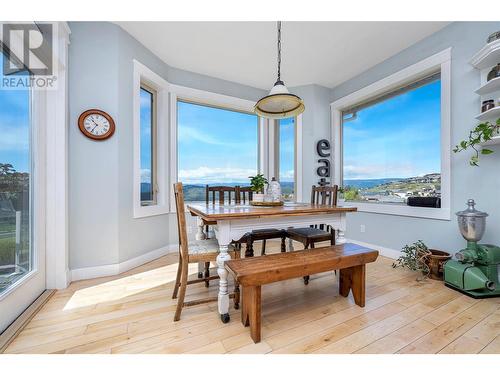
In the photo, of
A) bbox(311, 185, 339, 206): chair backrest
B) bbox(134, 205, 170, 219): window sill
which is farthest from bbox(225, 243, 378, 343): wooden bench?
bbox(134, 205, 170, 219): window sill

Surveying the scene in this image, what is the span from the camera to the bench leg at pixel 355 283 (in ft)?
5.92

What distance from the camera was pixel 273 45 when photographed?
9.36 feet

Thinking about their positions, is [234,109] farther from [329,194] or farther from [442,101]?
[442,101]

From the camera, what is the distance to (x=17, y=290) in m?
1.65

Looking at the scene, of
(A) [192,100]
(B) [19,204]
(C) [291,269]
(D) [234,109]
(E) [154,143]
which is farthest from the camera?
(D) [234,109]

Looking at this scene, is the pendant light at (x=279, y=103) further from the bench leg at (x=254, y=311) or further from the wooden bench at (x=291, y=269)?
the bench leg at (x=254, y=311)

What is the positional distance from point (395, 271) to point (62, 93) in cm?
400

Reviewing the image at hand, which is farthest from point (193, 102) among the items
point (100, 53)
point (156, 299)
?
point (156, 299)

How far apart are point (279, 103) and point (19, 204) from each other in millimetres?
2431

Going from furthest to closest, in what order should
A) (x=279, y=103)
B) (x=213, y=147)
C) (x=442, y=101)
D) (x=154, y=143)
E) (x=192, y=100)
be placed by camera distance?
(x=213, y=147), (x=192, y=100), (x=154, y=143), (x=442, y=101), (x=279, y=103)

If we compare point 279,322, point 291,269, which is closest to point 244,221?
point 291,269

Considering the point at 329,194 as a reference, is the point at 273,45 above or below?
above

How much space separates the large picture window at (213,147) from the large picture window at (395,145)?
1753mm

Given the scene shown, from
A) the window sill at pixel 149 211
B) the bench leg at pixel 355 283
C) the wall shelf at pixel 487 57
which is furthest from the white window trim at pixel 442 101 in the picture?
the window sill at pixel 149 211
